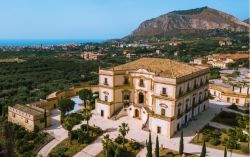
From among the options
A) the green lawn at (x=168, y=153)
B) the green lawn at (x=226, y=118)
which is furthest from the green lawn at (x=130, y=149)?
the green lawn at (x=226, y=118)

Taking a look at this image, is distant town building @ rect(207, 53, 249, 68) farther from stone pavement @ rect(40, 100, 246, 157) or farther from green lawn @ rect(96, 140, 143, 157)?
green lawn @ rect(96, 140, 143, 157)

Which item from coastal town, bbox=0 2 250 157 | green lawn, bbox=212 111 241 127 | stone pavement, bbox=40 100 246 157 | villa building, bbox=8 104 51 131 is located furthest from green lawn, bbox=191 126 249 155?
villa building, bbox=8 104 51 131

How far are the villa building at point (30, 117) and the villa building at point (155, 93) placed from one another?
30.1 feet

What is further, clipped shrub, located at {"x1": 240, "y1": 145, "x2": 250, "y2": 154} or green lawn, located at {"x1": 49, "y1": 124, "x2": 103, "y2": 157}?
green lawn, located at {"x1": 49, "y1": 124, "x2": 103, "y2": 157}

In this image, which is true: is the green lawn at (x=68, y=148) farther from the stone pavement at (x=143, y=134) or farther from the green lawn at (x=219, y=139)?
the green lawn at (x=219, y=139)

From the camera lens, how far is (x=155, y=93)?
132ft

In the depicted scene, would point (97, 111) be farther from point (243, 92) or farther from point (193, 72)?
point (243, 92)

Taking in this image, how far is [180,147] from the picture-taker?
3381 centimetres

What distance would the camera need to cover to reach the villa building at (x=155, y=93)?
3919 cm

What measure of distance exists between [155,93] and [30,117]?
65.9 feet

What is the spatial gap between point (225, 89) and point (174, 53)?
329 ft

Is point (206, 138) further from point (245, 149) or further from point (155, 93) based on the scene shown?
point (155, 93)

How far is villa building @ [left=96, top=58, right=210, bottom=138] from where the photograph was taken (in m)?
39.2

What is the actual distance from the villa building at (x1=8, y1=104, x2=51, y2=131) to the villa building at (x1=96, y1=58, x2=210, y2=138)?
361 inches
